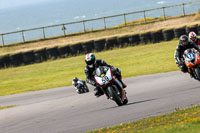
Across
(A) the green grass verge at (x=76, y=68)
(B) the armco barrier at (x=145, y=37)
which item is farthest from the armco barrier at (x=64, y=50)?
(B) the armco barrier at (x=145, y=37)

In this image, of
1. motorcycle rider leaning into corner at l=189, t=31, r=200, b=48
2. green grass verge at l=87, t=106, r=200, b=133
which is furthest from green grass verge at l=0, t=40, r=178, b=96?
green grass verge at l=87, t=106, r=200, b=133

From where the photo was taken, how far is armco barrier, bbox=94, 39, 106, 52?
30438 millimetres

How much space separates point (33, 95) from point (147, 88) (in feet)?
16.7

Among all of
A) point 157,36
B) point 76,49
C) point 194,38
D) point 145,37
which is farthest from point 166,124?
point 76,49

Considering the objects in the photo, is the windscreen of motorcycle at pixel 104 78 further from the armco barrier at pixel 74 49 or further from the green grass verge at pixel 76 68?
the armco barrier at pixel 74 49

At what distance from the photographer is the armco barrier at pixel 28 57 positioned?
3047 cm

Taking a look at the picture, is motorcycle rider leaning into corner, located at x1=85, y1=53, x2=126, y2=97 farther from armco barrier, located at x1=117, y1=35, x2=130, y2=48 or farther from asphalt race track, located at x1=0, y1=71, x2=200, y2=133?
armco barrier, located at x1=117, y1=35, x2=130, y2=48

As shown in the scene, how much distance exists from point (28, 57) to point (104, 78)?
67.4ft

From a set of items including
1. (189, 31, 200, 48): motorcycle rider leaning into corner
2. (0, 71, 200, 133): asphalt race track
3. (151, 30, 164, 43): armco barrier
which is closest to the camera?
(0, 71, 200, 133): asphalt race track

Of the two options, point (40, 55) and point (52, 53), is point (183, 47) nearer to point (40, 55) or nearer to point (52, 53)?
point (52, 53)

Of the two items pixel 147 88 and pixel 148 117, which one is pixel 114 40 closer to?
pixel 147 88

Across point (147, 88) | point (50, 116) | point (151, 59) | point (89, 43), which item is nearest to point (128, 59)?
point (151, 59)

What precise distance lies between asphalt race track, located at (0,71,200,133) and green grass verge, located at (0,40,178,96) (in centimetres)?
380

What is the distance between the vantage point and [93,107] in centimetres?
1173
